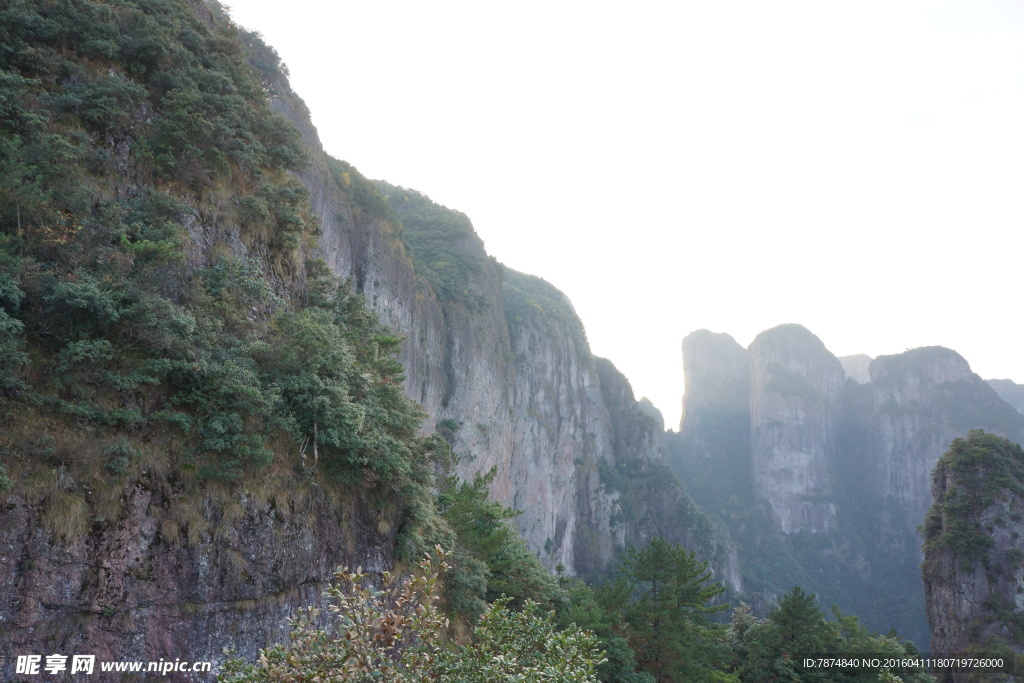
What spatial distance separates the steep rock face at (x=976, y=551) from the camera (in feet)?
104

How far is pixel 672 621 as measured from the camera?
1917 centimetres

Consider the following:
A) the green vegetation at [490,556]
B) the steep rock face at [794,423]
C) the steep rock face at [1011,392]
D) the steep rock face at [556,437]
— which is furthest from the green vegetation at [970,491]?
the steep rock face at [1011,392]

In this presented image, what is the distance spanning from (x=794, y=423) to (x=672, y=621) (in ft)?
303

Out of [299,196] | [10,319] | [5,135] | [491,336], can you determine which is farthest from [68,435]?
[491,336]

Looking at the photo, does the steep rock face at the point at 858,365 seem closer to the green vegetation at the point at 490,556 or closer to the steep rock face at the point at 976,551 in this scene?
the steep rock face at the point at 976,551

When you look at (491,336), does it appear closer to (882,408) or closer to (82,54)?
(82,54)

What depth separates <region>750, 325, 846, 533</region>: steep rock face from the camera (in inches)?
3802

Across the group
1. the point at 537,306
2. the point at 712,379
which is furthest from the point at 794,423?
the point at 537,306

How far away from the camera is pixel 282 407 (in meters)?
10.9

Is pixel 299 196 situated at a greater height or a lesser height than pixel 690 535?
greater

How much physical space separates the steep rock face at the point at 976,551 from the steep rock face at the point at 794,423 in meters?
63.2

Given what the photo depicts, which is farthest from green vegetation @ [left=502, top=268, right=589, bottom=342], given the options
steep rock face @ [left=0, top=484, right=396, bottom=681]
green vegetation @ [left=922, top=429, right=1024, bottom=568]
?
steep rock face @ [left=0, top=484, right=396, bottom=681]

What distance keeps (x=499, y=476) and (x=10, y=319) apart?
35.9 m

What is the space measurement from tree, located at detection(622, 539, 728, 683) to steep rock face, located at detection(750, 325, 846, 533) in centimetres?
8390
